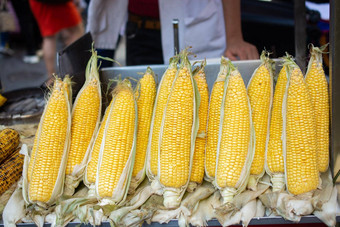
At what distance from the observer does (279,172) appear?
5.53ft

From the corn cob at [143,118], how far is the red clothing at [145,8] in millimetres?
1893

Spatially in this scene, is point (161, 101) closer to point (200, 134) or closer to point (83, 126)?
point (200, 134)

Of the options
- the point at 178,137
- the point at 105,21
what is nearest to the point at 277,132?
the point at 178,137

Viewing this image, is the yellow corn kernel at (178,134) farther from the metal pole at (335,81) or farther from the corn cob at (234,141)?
the metal pole at (335,81)

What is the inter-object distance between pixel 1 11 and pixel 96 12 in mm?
4485

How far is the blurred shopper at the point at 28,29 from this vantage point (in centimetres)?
702

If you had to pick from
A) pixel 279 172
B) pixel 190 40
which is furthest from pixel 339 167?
pixel 190 40

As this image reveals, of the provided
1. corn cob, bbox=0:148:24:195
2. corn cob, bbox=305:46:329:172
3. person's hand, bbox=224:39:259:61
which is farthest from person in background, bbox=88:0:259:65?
corn cob, bbox=0:148:24:195

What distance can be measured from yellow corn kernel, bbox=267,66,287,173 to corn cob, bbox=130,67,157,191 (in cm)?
60

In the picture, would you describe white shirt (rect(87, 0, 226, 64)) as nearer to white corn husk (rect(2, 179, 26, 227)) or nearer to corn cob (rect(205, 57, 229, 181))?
corn cob (rect(205, 57, 229, 181))

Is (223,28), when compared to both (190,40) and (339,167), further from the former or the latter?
(339,167)

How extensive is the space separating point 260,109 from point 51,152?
39.7 inches

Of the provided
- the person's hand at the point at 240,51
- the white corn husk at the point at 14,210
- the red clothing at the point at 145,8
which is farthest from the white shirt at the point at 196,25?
the white corn husk at the point at 14,210

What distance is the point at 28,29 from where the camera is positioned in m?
7.42
